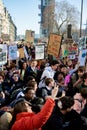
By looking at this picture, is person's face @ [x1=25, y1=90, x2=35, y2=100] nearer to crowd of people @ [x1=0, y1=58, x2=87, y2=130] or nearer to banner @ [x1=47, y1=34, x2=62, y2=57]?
crowd of people @ [x1=0, y1=58, x2=87, y2=130]

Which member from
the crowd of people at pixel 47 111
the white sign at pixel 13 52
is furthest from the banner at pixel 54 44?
Result: the crowd of people at pixel 47 111

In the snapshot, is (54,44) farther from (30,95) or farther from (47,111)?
(47,111)

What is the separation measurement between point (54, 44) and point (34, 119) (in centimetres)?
858

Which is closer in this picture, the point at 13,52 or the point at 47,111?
the point at 47,111

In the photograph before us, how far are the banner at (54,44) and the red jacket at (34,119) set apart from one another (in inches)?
313

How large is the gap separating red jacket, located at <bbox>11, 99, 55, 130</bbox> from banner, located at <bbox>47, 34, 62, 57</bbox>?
7955mm

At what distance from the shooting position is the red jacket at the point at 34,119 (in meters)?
4.37

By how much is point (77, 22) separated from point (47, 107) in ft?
233

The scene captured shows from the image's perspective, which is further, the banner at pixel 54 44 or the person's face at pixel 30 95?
the banner at pixel 54 44

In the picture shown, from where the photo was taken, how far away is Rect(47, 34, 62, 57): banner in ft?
41.6

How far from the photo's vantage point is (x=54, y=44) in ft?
42.3

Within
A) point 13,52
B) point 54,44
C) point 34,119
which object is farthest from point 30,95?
point 13,52

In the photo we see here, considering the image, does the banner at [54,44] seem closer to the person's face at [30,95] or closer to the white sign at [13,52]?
the white sign at [13,52]

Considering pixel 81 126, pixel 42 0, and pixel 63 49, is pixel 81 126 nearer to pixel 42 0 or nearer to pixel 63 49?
pixel 63 49
